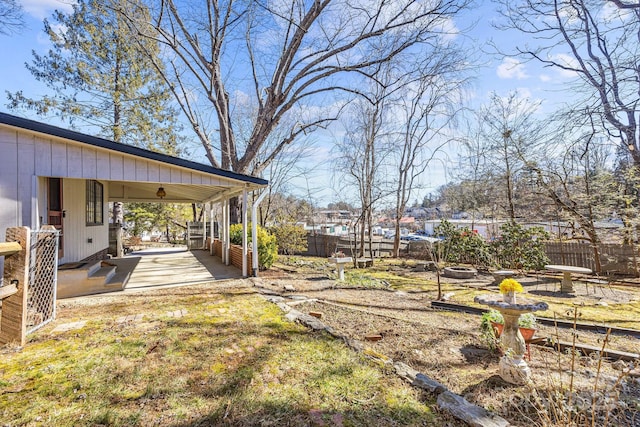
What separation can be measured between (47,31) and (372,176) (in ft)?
48.9

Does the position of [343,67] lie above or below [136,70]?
below

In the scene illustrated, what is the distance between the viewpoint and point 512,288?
116 inches

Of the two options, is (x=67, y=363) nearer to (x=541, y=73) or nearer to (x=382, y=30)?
(x=382, y=30)

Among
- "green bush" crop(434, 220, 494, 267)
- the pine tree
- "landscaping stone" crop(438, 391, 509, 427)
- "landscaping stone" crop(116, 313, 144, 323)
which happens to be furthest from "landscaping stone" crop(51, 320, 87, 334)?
the pine tree

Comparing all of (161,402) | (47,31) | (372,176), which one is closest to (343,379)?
(161,402)

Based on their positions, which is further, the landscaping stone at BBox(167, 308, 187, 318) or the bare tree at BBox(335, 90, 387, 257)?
the bare tree at BBox(335, 90, 387, 257)

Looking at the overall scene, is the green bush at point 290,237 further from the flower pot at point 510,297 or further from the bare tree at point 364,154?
the flower pot at point 510,297

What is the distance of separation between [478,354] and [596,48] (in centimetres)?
1130

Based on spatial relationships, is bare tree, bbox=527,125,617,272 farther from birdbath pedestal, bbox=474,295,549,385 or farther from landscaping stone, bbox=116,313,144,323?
landscaping stone, bbox=116,313,144,323

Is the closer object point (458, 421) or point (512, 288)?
point (458, 421)

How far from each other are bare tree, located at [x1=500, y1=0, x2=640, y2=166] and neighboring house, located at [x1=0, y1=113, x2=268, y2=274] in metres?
7.77

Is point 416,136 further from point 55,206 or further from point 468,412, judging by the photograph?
point 468,412

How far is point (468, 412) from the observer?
2.12 metres

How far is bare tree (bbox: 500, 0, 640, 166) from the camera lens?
618 centimetres
